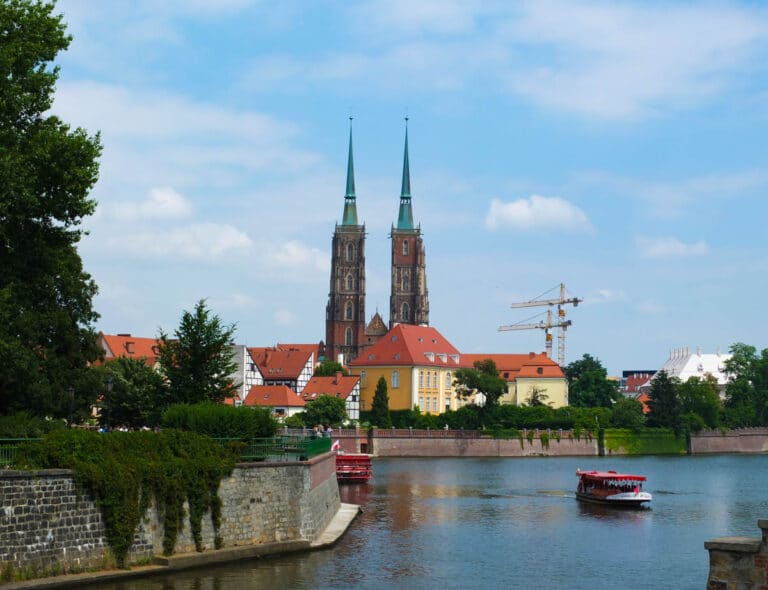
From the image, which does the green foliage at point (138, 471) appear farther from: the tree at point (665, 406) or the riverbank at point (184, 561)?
the tree at point (665, 406)

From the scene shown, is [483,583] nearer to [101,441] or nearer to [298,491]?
[298,491]

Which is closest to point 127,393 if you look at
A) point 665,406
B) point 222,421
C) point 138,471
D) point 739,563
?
point 222,421

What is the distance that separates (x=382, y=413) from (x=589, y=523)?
7447 cm

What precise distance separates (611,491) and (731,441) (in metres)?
85.3

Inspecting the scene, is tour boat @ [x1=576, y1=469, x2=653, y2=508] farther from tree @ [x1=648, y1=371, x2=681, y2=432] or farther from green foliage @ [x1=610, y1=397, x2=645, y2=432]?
tree @ [x1=648, y1=371, x2=681, y2=432]

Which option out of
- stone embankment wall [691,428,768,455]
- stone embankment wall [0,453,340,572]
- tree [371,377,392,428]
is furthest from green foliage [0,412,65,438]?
stone embankment wall [691,428,768,455]

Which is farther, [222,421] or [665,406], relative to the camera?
[665,406]

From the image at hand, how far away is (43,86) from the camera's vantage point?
127 ft

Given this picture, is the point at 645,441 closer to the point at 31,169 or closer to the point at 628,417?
the point at 628,417

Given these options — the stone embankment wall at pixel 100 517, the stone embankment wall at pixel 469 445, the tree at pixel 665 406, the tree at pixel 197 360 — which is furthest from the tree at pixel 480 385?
the stone embankment wall at pixel 100 517

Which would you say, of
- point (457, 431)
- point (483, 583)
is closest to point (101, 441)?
point (483, 583)

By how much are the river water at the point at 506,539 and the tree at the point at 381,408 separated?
38895 mm

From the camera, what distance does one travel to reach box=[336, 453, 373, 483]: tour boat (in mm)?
73875

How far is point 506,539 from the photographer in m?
46.8
